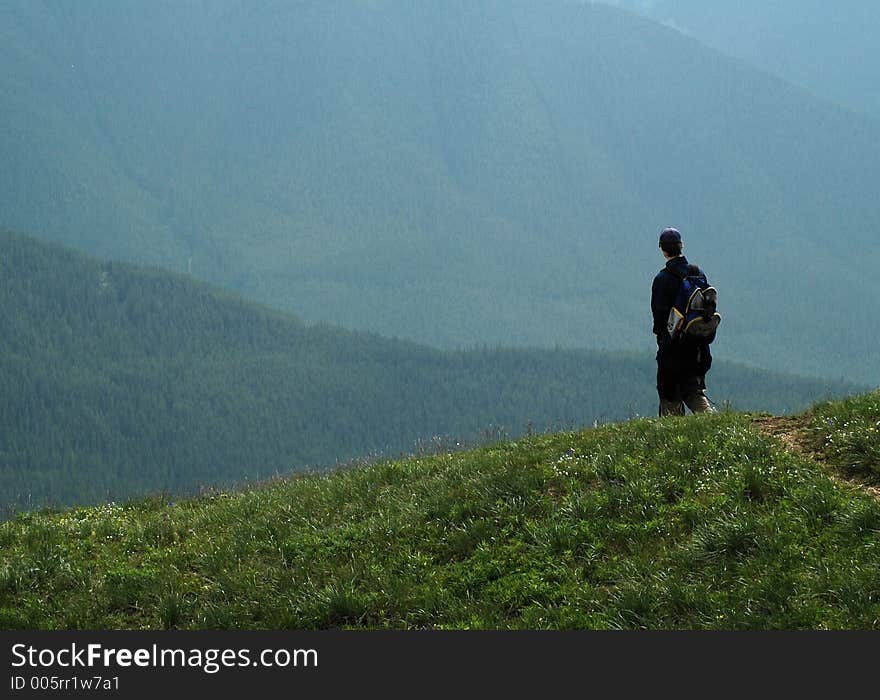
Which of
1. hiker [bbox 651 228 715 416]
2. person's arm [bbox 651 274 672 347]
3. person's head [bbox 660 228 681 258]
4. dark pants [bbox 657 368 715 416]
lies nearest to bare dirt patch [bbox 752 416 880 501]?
hiker [bbox 651 228 715 416]

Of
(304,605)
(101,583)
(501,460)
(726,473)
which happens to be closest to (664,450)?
(726,473)

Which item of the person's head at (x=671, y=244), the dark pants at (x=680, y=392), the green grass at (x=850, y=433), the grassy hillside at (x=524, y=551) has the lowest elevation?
the grassy hillside at (x=524, y=551)

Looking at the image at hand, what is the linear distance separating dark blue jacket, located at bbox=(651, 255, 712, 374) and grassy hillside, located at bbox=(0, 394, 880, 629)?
1.53 m

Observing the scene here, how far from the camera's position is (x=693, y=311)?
1341cm

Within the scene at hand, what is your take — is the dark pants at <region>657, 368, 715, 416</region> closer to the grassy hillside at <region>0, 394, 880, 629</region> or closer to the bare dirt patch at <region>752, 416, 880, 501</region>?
the bare dirt patch at <region>752, 416, 880, 501</region>

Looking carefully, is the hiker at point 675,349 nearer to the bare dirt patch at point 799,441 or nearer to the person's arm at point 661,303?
the person's arm at point 661,303

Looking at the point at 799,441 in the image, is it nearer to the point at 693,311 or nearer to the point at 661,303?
the point at 693,311

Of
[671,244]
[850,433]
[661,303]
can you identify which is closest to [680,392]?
[661,303]

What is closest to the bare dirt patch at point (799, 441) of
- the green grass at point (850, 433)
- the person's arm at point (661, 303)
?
the green grass at point (850, 433)

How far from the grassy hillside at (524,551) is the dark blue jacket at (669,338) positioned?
5.01ft

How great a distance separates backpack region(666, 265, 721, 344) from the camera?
13312 mm

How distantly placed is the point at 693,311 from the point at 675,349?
27.9 inches

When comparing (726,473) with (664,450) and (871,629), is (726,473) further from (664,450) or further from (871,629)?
(871,629)

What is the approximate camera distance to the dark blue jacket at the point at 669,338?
1380 centimetres
